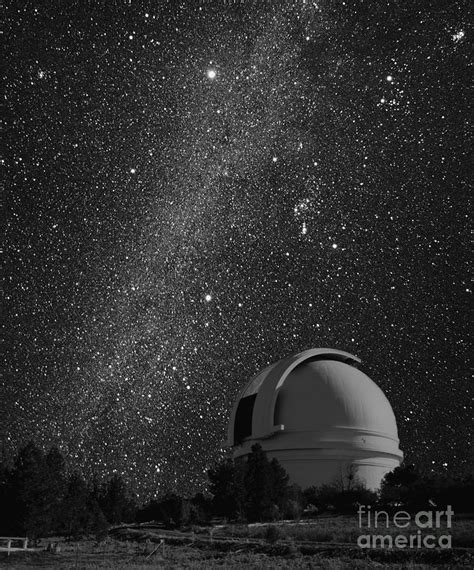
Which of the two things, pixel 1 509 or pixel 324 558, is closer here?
pixel 324 558

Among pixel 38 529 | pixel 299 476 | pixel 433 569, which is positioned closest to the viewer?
pixel 433 569

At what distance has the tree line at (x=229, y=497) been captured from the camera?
26.4 metres

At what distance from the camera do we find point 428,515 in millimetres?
27688

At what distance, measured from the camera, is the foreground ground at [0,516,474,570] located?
15656 mm

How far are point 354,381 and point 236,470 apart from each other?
12866 mm

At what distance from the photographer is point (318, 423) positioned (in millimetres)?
39000

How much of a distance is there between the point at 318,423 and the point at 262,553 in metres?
21.1

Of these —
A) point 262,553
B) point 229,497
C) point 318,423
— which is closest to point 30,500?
point 229,497

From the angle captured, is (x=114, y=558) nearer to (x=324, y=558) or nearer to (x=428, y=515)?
(x=324, y=558)

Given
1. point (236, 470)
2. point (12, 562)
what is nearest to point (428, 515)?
point (236, 470)

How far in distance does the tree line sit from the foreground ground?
3.63 meters

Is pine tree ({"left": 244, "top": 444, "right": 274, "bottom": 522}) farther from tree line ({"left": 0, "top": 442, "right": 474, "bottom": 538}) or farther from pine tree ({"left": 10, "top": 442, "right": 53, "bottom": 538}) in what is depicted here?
pine tree ({"left": 10, "top": 442, "right": 53, "bottom": 538})

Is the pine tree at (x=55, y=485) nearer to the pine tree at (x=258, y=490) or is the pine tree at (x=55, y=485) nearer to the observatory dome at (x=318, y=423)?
the pine tree at (x=258, y=490)

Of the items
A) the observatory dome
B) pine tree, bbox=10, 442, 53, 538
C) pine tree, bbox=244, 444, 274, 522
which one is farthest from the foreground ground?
the observatory dome
